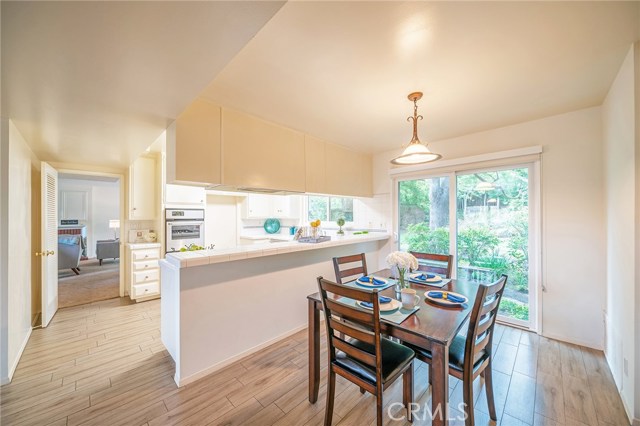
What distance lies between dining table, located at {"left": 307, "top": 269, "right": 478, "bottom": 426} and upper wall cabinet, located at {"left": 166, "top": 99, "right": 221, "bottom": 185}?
56.5 inches

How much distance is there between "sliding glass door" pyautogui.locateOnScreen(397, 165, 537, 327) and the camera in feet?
9.41

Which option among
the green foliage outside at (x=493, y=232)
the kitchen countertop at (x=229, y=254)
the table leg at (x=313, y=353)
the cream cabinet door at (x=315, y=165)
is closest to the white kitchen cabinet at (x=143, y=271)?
the kitchen countertop at (x=229, y=254)

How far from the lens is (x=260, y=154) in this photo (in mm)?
2582

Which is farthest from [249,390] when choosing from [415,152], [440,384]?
[415,152]

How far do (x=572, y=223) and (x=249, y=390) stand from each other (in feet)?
11.3

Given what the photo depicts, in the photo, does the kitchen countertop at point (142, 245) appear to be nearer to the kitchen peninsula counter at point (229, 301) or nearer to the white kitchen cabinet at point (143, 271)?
the white kitchen cabinet at point (143, 271)

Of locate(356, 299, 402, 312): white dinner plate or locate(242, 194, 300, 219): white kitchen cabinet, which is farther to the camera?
locate(242, 194, 300, 219): white kitchen cabinet

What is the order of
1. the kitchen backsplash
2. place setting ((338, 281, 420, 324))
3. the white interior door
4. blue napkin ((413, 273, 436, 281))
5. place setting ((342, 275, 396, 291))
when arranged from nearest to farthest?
place setting ((338, 281, 420, 324)) → place setting ((342, 275, 396, 291)) → blue napkin ((413, 273, 436, 281)) → the white interior door → the kitchen backsplash

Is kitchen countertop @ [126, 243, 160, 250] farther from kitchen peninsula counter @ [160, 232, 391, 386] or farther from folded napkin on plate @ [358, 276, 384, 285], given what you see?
folded napkin on plate @ [358, 276, 384, 285]

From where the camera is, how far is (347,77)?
1.85m

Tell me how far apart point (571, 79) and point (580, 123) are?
868 mm

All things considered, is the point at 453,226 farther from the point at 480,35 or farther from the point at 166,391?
the point at 166,391

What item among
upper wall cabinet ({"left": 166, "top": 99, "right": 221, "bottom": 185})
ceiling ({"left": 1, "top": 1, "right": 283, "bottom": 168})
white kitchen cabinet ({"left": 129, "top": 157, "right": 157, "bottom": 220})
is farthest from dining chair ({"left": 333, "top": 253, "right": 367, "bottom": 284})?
white kitchen cabinet ({"left": 129, "top": 157, "right": 157, "bottom": 220})

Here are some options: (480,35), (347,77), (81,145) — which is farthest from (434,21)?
(81,145)
